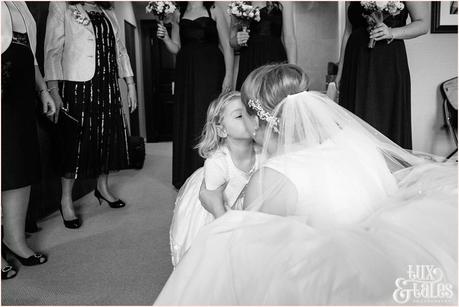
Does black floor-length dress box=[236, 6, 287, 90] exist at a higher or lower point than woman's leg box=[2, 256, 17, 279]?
higher

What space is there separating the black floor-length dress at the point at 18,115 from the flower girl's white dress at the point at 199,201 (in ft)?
2.67

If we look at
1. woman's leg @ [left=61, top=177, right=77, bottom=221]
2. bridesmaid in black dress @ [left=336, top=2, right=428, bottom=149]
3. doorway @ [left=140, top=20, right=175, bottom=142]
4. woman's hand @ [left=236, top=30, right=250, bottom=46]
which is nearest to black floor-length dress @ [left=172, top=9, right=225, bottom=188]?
woman's hand @ [left=236, top=30, right=250, bottom=46]

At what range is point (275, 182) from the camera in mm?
1161

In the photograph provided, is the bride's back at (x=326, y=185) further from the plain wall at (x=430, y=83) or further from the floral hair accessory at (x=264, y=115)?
the plain wall at (x=430, y=83)

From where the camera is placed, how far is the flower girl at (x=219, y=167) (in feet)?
6.02

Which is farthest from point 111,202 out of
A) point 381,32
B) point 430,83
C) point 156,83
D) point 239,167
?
point 156,83

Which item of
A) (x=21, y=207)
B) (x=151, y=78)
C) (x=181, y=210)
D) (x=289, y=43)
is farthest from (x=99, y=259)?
(x=151, y=78)

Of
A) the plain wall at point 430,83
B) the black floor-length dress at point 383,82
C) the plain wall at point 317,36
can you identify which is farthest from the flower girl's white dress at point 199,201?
the plain wall at point 317,36

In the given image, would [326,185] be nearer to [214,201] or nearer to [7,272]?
[214,201]

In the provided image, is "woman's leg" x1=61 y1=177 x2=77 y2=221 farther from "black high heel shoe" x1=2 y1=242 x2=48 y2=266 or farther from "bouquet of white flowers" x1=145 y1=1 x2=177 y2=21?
"bouquet of white flowers" x1=145 y1=1 x2=177 y2=21

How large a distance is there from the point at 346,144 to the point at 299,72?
0.86ft

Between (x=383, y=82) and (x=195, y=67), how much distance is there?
5.02ft

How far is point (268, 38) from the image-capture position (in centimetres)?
291

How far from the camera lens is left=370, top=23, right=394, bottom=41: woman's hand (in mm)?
2252
